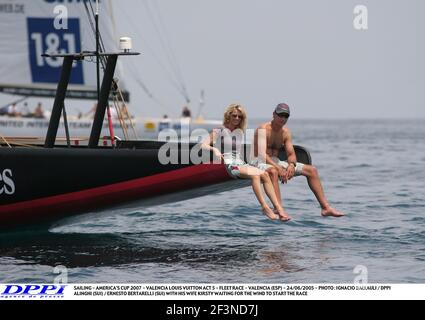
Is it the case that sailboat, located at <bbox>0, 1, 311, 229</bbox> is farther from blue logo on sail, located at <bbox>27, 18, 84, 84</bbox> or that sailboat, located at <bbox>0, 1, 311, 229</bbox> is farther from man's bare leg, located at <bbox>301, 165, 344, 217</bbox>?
blue logo on sail, located at <bbox>27, 18, 84, 84</bbox>

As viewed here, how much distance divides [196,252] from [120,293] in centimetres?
293

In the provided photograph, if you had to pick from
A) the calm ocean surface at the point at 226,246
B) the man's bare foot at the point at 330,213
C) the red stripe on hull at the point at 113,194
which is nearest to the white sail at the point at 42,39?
the calm ocean surface at the point at 226,246

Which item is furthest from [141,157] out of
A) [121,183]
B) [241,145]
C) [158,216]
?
[158,216]

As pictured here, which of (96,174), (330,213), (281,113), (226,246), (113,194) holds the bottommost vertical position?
(226,246)

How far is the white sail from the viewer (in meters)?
27.2

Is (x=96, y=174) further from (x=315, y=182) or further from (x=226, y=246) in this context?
(x=315, y=182)

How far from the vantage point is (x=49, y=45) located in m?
28.4

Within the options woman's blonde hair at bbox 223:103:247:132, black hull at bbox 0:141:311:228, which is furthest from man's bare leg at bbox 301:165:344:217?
woman's blonde hair at bbox 223:103:247:132

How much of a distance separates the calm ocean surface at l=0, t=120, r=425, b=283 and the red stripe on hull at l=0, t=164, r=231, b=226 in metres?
0.48

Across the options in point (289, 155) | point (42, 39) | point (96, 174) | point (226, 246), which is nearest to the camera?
point (289, 155)

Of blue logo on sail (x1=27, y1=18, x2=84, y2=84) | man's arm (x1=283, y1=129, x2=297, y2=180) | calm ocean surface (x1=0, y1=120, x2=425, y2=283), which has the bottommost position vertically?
calm ocean surface (x1=0, y1=120, x2=425, y2=283)

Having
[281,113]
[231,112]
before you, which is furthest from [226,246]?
[281,113]

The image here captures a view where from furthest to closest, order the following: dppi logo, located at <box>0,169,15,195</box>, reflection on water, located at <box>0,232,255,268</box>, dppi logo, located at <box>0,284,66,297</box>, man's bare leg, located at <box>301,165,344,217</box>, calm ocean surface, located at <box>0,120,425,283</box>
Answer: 1. dppi logo, located at <box>0,169,15,195</box>
2. man's bare leg, located at <box>301,165,344,217</box>
3. reflection on water, located at <box>0,232,255,268</box>
4. calm ocean surface, located at <box>0,120,425,283</box>
5. dppi logo, located at <box>0,284,66,297</box>

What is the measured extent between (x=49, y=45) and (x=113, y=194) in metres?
18.0
